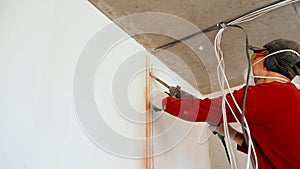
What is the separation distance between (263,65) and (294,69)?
0.16 m

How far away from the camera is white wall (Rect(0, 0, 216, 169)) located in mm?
881

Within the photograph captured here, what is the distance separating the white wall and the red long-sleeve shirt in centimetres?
46

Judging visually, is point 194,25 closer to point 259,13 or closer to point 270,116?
point 259,13

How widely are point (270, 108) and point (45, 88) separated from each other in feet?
3.09

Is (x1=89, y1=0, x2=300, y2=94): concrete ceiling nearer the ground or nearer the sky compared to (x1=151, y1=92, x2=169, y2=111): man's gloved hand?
nearer the sky

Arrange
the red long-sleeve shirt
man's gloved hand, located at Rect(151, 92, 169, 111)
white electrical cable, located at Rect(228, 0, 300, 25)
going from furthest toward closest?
man's gloved hand, located at Rect(151, 92, 169, 111) < white electrical cable, located at Rect(228, 0, 300, 25) < the red long-sleeve shirt

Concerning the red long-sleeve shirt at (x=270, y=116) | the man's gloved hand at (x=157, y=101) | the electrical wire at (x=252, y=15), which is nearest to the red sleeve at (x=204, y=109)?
the red long-sleeve shirt at (x=270, y=116)

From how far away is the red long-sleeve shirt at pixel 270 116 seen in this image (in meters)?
1.13

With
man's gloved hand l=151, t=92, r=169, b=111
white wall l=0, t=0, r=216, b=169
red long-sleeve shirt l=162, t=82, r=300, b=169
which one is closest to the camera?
white wall l=0, t=0, r=216, b=169

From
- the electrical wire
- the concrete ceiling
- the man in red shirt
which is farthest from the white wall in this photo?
the electrical wire

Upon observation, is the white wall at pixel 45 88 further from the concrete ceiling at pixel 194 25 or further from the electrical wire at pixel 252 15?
the electrical wire at pixel 252 15

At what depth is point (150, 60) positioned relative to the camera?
68.9 inches

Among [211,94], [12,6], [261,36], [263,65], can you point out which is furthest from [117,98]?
[211,94]

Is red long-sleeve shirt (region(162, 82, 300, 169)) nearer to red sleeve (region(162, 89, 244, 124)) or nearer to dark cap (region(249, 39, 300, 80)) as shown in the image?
red sleeve (region(162, 89, 244, 124))
